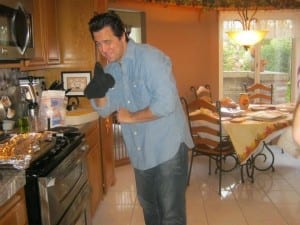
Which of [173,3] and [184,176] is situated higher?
[173,3]

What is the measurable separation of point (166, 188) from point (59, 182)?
534 mm

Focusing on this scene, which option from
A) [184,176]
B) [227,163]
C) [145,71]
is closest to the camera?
[145,71]

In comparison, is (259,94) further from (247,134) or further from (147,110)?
(147,110)

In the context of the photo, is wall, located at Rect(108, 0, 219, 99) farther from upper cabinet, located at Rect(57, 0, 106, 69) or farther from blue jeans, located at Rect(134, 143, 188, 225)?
blue jeans, located at Rect(134, 143, 188, 225)

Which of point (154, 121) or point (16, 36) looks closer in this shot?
point (154, 121)

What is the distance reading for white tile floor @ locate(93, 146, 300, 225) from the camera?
114 inches

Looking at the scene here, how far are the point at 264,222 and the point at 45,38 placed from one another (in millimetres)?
2188


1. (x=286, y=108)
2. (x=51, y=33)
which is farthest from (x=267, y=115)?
(x=51, y=33)

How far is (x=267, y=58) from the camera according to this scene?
523 cm

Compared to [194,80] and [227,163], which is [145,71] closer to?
[227,163]

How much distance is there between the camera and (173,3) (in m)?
4.55

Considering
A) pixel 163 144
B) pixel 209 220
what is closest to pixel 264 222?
pixel 209 220

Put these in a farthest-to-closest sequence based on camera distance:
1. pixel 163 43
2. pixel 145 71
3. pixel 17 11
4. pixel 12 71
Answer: pixel 163 43 → pixel 12 71 → pixel 17 11 → pixel 145 71

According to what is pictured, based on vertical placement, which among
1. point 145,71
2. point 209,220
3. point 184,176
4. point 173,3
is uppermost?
point 173,3
